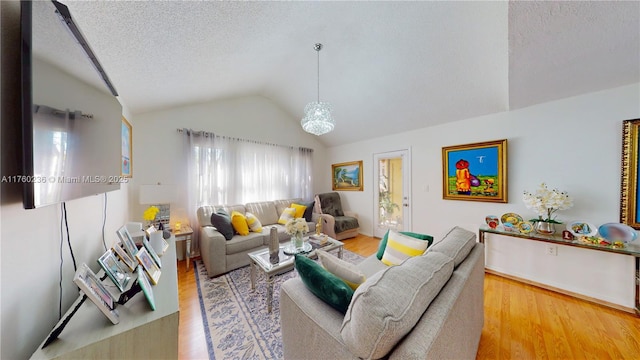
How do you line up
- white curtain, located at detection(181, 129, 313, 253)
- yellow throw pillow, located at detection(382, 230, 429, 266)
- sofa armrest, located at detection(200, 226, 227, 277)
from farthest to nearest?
white curtain, located at detection(181, 129, 313, 253) → sofa armrest, located at detection(200, 226, 227, 277) → yellow throw pillow, located at detection(382, 230, 429, 266)

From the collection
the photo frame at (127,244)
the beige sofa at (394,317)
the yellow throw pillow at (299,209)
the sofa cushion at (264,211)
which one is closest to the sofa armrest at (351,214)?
the yellow throw pillow at (299,209)

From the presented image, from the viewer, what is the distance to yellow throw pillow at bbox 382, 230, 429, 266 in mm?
1717

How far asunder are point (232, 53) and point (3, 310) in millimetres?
2254

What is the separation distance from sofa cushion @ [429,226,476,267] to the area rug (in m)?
1.38

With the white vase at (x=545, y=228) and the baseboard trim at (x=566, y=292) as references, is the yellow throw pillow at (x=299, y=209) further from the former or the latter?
the white vase at (x=545, y=228)

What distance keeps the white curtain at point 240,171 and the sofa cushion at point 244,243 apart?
3.02ft

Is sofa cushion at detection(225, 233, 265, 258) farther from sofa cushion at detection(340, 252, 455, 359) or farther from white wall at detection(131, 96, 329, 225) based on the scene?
sofa cushion at detection(340, 252, 455, 359)

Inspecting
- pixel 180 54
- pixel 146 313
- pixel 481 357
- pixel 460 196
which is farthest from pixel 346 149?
pixel 146 313

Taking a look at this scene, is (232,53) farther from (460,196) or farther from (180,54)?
(460,196)

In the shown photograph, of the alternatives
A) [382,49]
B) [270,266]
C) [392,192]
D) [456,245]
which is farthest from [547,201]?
[270,266]

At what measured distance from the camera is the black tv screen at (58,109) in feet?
1.96

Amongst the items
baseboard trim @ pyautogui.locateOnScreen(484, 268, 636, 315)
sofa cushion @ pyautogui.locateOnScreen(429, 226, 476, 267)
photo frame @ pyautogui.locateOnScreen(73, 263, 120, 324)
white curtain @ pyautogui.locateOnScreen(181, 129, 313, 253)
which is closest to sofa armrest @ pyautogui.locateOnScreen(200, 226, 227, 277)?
white curtain @ pyautogui.locateOnScreen(181, 129, 313, 253)

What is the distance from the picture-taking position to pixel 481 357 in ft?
4.73

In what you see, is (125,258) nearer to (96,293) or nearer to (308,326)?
(96,293)
